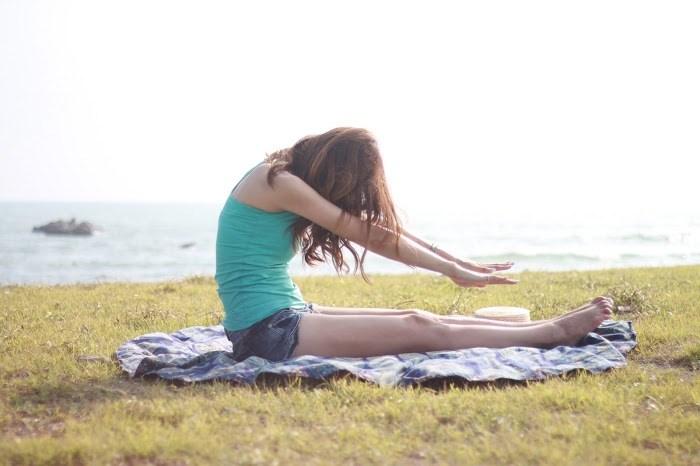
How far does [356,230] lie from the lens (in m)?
5.09

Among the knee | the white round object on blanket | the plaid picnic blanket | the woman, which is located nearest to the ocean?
the white round object on blanket

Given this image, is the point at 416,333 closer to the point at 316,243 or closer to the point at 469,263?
the point at 469,263

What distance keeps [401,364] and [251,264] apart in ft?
4.28

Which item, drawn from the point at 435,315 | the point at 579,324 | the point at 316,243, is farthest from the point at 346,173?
the point at 579,324

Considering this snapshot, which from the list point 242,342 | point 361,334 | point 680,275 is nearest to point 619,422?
point 361,334

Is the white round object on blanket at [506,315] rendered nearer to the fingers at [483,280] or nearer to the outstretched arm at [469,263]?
the outstretched arm at [469,263]

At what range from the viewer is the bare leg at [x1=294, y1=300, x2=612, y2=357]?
500cm

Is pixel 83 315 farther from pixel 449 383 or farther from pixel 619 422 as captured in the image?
pixel 619 422

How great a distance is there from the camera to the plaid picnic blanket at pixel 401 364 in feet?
15.1

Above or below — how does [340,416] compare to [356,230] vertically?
below

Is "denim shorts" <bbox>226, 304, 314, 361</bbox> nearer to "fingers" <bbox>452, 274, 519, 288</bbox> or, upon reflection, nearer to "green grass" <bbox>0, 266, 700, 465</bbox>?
"green grass" <bbox>0, 266, 700, 465</bbox>

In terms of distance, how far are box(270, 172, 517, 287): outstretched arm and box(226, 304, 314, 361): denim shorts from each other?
70 cm

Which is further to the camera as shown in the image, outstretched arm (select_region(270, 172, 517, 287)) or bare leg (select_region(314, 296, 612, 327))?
bare leg (select_region(314, 296, 612, 327))

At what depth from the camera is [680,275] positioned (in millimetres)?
10180
